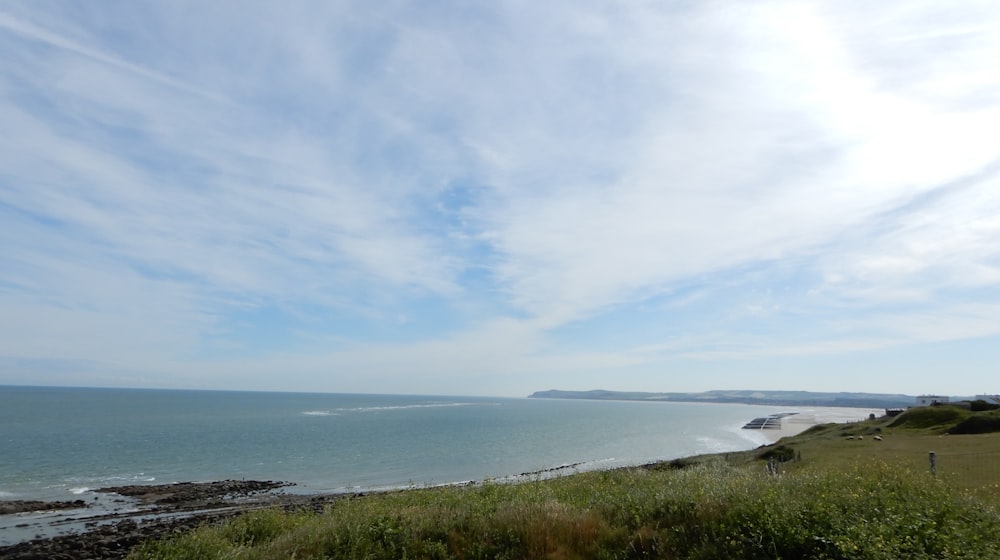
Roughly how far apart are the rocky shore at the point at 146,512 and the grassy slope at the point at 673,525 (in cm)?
1103

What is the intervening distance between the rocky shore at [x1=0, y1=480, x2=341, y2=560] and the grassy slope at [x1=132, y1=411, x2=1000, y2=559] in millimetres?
11031

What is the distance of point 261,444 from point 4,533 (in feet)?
126

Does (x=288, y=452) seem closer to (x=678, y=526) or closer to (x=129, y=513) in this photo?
(x=129, y=513)

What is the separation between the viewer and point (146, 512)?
2964 centimetres

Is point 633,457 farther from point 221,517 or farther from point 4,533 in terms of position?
point 4,533

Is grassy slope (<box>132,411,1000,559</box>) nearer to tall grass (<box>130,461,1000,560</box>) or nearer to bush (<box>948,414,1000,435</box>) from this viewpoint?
tall grass (<box>130,461,1000,560</box>)

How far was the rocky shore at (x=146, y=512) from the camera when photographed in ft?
72.0

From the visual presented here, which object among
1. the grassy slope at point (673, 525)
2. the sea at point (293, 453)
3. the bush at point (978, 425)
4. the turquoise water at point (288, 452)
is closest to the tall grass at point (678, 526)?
the grassy slope at point (673, 525)

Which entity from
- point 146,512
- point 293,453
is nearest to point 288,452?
point 293,453

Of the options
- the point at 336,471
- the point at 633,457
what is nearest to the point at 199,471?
the point at 336,471

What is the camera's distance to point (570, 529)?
9711mm

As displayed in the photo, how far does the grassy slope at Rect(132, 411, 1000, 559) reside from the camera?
7.78 meters

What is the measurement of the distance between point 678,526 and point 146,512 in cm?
3003

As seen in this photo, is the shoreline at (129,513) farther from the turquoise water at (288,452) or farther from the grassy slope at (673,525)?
the grassy slope at (673,525)
